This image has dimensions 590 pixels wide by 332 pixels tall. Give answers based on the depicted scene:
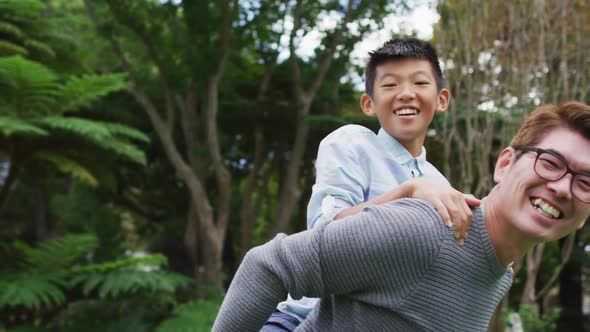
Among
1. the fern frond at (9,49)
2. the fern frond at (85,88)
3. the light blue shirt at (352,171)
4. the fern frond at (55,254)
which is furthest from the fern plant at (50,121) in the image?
the light blue shirt at (352,171)

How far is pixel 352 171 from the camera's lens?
5.27 feet

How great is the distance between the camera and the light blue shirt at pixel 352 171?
158cm

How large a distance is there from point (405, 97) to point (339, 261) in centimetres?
69

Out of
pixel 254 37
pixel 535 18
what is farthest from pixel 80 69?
pixel 535 18

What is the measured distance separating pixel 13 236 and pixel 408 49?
955 cm

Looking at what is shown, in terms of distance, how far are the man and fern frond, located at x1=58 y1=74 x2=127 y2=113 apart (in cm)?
423

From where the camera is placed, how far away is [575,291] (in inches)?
332

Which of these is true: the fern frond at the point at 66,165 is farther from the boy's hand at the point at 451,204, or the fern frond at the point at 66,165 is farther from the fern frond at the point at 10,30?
the boy's hand at the point at 451,204

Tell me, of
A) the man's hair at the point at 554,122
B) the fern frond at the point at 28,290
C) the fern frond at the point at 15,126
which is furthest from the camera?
the fern frond at the point at 28,290

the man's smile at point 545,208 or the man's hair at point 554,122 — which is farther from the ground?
the man's hair at point 554,122

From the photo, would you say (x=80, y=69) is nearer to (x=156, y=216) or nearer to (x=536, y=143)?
(x=156, y=216)

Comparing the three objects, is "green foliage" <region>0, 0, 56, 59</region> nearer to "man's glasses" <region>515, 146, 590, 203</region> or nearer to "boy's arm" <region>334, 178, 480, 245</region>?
"boy's arm" <region>334, 178, 480, 245</region>

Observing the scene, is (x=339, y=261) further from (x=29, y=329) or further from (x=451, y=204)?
(x=29, y=329)

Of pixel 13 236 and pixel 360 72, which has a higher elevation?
pixel 360 72
